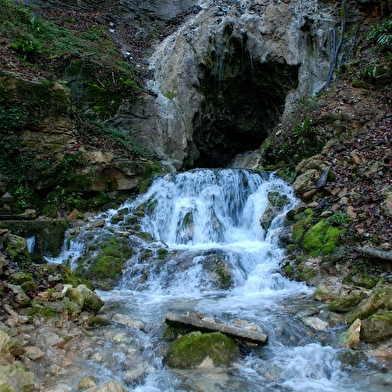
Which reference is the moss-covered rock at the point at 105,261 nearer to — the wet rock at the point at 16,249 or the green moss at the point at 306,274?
the wet rock at the point at 16,249

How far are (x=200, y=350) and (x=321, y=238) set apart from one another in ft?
12.8

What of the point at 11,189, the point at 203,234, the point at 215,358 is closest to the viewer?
the point at 215,358

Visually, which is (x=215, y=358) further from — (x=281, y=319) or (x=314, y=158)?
(x=314, y=158)

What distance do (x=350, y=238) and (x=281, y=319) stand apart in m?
2.48

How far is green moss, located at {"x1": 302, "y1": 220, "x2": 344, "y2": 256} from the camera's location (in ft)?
19.7

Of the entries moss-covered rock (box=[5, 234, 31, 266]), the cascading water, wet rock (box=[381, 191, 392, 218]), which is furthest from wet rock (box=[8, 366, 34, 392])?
wet rock (box=[381, 191, 392, 218])

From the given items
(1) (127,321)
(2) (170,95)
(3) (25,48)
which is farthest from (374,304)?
(2) (170,95)

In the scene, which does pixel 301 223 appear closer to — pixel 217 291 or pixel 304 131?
pixel 217 291

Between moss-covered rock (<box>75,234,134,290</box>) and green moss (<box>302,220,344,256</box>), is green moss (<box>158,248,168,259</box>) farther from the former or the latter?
green moss (<box>302,220,344,256</box>)

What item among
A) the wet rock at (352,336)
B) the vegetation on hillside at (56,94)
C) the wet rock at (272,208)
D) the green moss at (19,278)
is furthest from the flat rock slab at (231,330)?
the vegetation on hillside at (56,94)

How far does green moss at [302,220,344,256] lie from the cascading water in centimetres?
75

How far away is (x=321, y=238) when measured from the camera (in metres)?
6.30

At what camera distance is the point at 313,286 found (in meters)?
5.59

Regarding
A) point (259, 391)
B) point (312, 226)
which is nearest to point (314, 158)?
point (312, 226)
